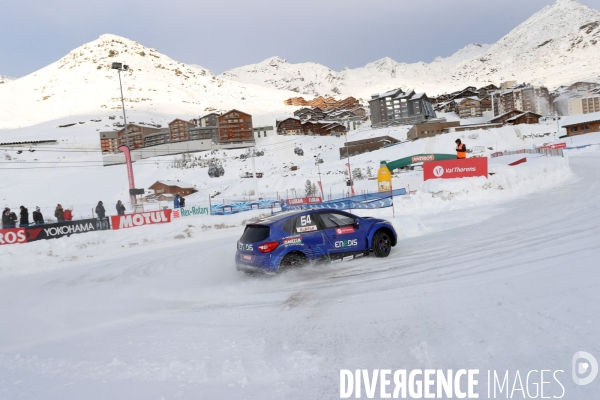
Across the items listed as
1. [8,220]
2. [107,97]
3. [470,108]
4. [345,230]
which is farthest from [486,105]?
[107,97]

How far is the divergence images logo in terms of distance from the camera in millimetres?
3880

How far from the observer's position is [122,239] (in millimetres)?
19078

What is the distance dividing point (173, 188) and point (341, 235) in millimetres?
46899

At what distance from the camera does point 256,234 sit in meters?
9.34

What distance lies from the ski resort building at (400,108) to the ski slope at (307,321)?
98.7 metres

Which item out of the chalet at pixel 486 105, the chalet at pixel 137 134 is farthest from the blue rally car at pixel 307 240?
the chalet at pixel 486 105

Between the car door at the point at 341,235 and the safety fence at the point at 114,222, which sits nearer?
the car door at the point at 341,235

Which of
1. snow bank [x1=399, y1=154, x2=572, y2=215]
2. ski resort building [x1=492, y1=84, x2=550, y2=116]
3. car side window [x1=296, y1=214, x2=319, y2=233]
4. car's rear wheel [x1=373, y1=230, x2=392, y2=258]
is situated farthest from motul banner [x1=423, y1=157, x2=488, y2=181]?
ski resort building [x1=492, y1=84, x2=550, y2=116]

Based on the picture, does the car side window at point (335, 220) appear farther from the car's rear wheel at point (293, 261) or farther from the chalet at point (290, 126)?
the chalet at point (290, 126)

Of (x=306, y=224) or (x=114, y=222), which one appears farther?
(x=114, y=222)

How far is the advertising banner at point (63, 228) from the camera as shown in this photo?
1783 cm

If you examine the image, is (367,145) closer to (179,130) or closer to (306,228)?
(179,130)

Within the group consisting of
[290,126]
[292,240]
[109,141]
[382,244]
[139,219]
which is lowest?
[382,244]

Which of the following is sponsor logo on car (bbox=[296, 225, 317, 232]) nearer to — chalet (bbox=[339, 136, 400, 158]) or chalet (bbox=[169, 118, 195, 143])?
chalet (bbox=[339, 136, 400, 158])
